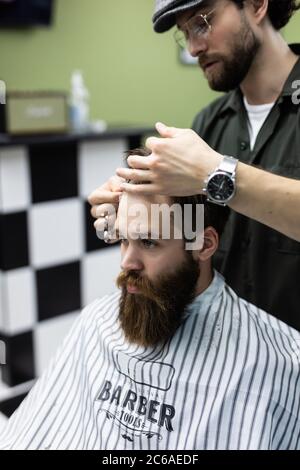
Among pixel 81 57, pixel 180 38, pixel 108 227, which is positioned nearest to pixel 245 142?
pixel 180 38

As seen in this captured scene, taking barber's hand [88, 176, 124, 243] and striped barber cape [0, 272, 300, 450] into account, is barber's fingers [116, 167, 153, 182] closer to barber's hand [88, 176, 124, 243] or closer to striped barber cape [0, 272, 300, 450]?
barber's hand [88, 176, 124, 243]

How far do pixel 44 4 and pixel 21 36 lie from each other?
21 cm

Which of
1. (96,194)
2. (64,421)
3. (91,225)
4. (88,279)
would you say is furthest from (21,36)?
(64,421)

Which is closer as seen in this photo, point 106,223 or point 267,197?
point 267,197

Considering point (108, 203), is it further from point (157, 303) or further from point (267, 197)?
point (267, 197)

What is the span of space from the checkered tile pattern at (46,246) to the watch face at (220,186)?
1478 millimetres

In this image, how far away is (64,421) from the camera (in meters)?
1.46

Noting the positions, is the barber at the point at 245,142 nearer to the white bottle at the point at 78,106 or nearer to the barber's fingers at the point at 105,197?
the barber's fingers at the point at 105,197

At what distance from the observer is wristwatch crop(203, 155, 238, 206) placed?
102cm

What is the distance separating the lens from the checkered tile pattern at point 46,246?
247 centimetres

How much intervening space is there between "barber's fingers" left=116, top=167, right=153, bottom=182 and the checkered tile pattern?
1.41 m

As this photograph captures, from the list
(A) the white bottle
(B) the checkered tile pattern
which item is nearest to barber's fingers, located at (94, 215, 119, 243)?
(B) the checkered tile pattern

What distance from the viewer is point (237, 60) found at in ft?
3.94
